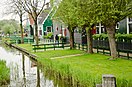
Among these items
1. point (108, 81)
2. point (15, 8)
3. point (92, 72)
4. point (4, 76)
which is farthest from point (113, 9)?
point (15, 8)

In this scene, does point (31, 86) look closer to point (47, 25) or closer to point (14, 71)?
point (14, 71)

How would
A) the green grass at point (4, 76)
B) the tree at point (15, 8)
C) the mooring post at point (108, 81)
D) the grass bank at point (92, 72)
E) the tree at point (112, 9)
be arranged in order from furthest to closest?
the tree at point (15, 8), the tree at point (112, 9), the green grass at point (4, 76), the grass bank at point (92, 72), the mooring post at point (108, 81)

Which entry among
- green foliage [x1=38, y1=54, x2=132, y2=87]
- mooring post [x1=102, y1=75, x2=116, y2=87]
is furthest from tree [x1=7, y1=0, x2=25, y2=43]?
mooring post [x1=102, y1=75, x2=116, y2=87]

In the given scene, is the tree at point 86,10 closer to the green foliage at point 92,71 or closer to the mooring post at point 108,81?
the green foliage at point 92,71

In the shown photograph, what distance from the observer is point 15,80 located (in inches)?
542

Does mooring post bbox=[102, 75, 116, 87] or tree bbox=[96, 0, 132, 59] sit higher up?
tree bbox=[96, 0, 132, 59]

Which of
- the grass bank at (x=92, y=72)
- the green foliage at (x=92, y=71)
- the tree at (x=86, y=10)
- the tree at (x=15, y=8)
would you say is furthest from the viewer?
the tree at (x=15, y=8)

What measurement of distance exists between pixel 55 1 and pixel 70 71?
12613 millimetres

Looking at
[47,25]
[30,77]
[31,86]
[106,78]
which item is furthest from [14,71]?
[47,25]

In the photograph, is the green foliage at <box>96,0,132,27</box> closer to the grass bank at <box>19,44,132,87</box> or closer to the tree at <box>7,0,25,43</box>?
the grass bank at <box>19,44,132,87</box>

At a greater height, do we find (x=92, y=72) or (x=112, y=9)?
(x=112, y=9)

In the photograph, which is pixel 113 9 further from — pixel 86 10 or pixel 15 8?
pixel 15 8

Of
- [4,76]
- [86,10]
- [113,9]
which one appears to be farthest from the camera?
[86,10]

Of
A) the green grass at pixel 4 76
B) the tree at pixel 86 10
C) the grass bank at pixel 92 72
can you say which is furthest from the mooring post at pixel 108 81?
the tree at pixel 86 10
